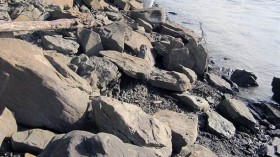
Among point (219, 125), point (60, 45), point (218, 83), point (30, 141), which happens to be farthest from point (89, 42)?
point (218, 83)

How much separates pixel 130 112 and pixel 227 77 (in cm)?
609

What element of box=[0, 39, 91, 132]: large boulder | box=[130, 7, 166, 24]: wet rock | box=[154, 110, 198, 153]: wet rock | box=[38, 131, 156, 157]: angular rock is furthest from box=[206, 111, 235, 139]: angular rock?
box=[130, 7, 166, 24]: wet rock

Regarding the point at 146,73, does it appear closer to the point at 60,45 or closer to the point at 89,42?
the point at 89,42

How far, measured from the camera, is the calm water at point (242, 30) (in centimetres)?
1252

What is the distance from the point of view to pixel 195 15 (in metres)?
18.3

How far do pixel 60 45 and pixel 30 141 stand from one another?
109 inches

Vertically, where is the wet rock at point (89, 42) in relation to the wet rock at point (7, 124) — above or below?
above

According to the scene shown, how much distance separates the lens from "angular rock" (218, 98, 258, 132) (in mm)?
7590

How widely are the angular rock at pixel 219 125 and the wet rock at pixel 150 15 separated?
5.02 meters

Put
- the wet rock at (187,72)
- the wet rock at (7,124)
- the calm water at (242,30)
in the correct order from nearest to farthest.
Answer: the wet rock at (7,124) → the wet rock at (187,72) → the calm water at (242,30)

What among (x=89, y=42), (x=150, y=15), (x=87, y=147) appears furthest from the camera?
(x=150, y=15)

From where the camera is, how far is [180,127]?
6020mm

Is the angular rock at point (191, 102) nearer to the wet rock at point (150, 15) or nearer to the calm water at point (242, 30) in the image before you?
the calm water at point (242, 30)

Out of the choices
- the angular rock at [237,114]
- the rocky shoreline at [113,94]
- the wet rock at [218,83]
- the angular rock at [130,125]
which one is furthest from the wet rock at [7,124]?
the wet rock at [218,83]
